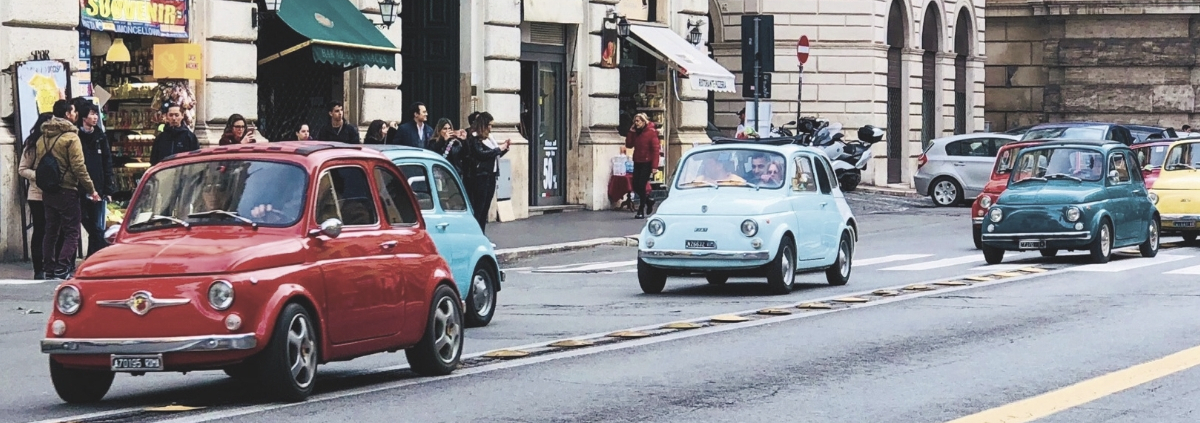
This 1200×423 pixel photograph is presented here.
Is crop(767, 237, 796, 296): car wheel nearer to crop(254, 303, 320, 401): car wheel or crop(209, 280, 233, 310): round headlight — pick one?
crop(254, 303, 320, 401): car wheel

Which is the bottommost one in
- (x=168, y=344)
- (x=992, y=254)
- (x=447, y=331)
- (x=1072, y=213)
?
(x=992, y=254)

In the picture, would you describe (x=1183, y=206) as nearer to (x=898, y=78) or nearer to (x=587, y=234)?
(x=587, y=234)

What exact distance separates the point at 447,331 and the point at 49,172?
816 centimetres

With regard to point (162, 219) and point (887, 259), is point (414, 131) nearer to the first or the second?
point (887, 259)

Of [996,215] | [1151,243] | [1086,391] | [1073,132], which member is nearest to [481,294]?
[1086,391]

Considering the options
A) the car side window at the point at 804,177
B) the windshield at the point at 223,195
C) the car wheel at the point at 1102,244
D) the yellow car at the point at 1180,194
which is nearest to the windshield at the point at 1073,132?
the yellow car at the point at 1180,194

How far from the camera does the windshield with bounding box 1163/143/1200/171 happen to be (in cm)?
2586

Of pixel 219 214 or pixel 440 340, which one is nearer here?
pixel 219 214

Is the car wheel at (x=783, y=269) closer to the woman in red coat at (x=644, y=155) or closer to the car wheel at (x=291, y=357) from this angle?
the car wheel at (x=291, y=357)

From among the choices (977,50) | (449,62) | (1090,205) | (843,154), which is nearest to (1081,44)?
(977,50)

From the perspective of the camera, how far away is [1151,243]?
2327 centimetres

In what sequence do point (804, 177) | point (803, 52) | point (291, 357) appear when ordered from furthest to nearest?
1. point (803, 52)
2. point (804, 177)
3. point (291, 357)

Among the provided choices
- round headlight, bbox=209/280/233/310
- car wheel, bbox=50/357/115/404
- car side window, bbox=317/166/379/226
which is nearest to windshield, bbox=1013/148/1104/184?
car side window, bbox=317/166/379/226

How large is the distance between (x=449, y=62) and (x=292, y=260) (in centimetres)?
1981
